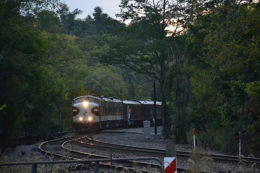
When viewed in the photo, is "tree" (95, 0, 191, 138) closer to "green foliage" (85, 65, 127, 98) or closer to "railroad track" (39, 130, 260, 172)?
"railroad track" (39, 130, 260, 172)

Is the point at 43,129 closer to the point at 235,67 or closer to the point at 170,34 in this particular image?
the point at 170,34

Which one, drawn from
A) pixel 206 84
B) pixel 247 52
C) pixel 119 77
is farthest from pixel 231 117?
pixel 119 77

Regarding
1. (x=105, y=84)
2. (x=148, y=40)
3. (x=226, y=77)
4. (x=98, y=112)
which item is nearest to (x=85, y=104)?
(x=98, y=112)

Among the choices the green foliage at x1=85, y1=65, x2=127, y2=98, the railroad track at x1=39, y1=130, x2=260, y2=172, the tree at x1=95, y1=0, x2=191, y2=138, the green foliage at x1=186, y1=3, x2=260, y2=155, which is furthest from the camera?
the green foliage at x1=85, y1=65, x2=127, y2=98

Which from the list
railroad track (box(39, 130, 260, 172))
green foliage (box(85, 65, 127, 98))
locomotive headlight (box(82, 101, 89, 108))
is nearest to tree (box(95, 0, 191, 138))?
locomotive headlight (box(82, 101, 89, 108))

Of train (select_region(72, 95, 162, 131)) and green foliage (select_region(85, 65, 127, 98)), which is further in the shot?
green foliage (select_region(85, 65, 127, 98))

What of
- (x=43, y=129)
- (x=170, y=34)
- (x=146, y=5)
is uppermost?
(x=146, y=5)

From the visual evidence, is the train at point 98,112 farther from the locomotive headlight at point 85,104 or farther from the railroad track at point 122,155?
the railroad track at point 122,155

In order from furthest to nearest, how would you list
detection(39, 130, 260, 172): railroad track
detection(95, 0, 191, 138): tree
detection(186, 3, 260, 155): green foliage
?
detection(95, 0, 191, 138): tree
detection(186, 3, 260, 155): green foliage
detection(39, 130, 260, 172): railroad track

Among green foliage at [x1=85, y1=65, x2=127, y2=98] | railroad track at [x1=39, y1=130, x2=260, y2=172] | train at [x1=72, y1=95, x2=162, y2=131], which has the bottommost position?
railroad track at [x1=39, y1=130, x2=260, y2=172]

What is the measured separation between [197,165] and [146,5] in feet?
99.0

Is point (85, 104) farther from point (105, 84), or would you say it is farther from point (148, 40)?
point (105, 84)

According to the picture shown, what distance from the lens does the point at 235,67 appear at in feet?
74.6

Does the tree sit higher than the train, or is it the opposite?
the tree
